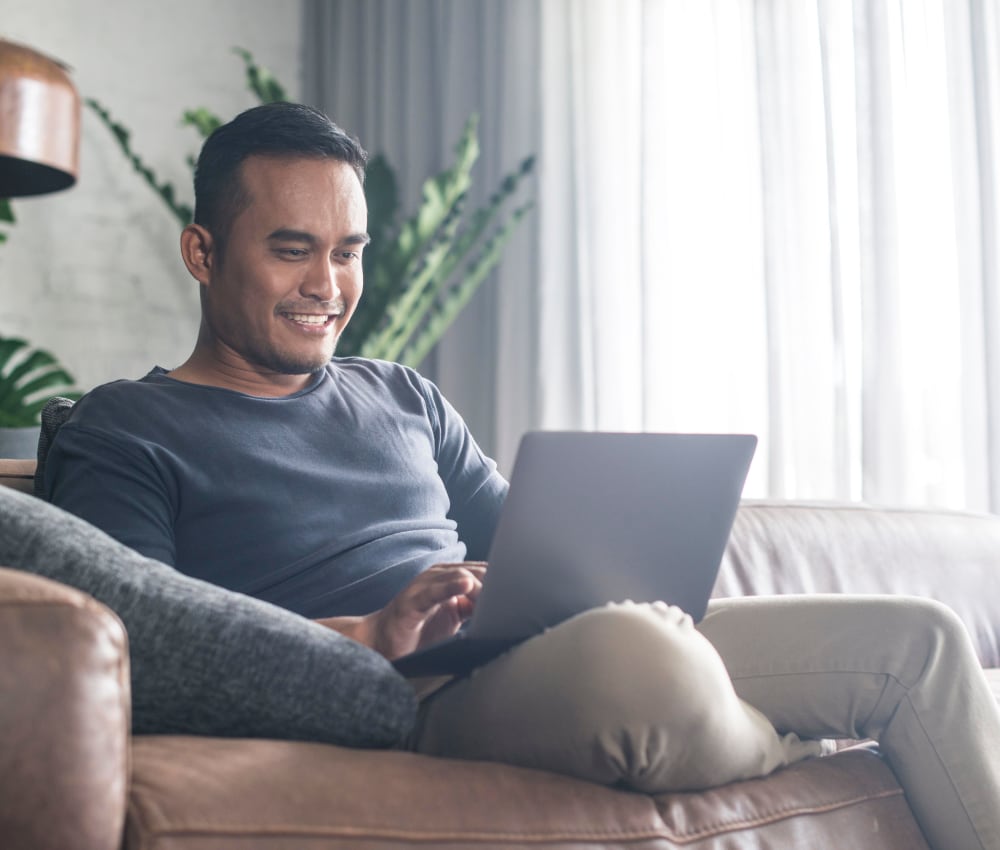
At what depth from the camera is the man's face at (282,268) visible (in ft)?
4.66

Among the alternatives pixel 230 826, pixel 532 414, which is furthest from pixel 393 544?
pixel 532 414

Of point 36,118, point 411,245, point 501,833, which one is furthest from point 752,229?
point 501,833

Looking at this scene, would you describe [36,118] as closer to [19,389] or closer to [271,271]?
[271,271]

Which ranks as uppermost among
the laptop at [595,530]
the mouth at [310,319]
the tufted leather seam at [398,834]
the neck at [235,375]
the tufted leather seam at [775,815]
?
the mouth at [310,319]

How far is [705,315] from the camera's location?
285cm

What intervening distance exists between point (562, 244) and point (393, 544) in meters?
1.93

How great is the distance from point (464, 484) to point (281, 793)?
85 cm

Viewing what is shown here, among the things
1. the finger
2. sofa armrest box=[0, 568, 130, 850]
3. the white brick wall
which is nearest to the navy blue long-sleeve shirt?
the finger

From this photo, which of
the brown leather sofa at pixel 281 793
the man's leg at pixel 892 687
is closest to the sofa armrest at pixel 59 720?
the brown leather sofa at pixel 281 793

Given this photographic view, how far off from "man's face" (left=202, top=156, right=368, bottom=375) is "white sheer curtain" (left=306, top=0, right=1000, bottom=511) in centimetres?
145

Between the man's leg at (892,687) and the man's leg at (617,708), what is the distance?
13 cm

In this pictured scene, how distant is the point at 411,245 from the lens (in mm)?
3025

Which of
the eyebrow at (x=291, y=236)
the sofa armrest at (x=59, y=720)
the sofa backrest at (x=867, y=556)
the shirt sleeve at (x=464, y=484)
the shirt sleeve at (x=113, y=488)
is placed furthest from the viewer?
the sofa backrest at (x=867, y=556)

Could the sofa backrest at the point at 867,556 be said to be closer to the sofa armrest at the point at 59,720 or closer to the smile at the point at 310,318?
the smile at the point at 310,318
